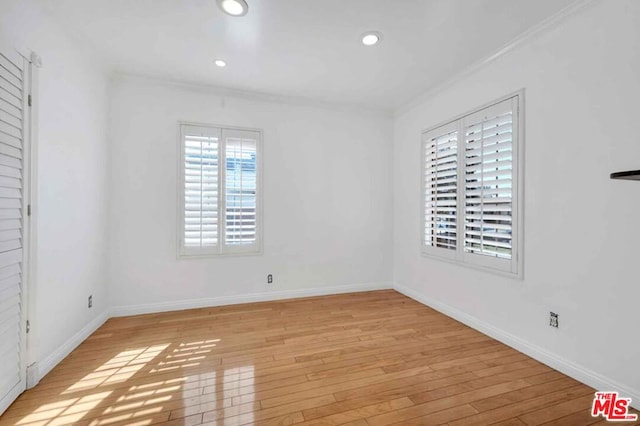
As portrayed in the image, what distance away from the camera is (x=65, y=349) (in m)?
2.32

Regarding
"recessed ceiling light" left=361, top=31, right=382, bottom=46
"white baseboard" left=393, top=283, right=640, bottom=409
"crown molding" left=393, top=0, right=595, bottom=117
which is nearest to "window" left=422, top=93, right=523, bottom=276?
"crown molding" left=393, top=0, right=595, bottom=117

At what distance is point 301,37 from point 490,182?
2.22 metres

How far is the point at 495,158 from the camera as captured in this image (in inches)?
104

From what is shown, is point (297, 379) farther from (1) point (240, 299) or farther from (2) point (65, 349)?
(2) point (65, 349)

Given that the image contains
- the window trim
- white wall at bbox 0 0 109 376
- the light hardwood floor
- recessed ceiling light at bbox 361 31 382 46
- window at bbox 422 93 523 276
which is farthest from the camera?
the window trim

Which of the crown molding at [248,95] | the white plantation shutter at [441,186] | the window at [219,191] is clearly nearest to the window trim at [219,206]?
the window at [219,191]

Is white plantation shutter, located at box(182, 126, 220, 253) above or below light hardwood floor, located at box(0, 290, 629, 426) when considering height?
above

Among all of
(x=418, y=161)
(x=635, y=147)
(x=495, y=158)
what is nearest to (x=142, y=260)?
(x=418, y=161)

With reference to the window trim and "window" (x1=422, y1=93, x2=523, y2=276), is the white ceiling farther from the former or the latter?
"window" (x1=422, y1=93, x2=523, y2=276)

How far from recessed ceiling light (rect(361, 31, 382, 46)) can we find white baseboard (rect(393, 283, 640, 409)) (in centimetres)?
290

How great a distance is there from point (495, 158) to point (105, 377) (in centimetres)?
373

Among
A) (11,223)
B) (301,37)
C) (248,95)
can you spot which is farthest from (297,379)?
(248,95)

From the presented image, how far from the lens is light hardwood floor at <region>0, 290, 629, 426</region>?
167cm

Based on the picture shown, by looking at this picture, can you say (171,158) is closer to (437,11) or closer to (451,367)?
(437,11)
